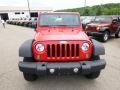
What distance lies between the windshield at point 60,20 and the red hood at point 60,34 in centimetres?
25

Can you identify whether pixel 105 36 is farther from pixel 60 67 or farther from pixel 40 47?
pixel 60 67

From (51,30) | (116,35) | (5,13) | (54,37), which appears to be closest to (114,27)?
(116,35)

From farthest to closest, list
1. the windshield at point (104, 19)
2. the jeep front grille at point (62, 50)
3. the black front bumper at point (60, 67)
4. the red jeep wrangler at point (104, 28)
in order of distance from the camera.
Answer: the windshield at point (104, 19)
the red jeep wrangler at point (104, 28)
the jeep front grille at point (62, 50)
the black front bumper at point (60, 67)

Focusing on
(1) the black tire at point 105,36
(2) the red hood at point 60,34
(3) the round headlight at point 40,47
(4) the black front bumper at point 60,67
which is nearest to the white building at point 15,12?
(1) the black tire at point 105,36

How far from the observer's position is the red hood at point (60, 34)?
4.91m

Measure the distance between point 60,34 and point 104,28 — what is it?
7.78 metres

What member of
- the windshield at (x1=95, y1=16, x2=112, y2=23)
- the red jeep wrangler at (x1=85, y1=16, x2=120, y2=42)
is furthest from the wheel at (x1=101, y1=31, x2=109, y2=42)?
the windshield at (x1=95, y1=16, x2=112, y2=23)

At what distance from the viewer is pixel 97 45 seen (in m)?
4.91

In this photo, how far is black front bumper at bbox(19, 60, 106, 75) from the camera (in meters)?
4.40

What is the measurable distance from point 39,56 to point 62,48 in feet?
1.92

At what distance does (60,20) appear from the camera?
6355 millimetres

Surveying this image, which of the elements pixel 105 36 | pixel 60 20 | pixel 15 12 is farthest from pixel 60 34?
pixel 15 12

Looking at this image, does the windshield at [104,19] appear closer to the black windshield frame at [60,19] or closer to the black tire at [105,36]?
the black tire at [105,36]

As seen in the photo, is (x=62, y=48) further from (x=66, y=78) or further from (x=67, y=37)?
(x=66, y=78)
